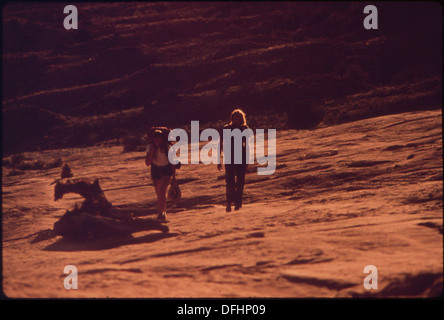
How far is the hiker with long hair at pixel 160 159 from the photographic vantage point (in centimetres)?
780

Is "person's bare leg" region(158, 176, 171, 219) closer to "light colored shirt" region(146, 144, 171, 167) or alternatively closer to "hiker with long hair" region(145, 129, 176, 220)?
"hiker with long hair" region(145, 129, 176, 220)

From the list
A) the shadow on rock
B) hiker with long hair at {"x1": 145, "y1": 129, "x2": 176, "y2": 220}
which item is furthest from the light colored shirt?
the shadow on rock

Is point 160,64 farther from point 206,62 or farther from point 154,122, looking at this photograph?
point 154,122

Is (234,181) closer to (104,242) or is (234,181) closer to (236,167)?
(236,167)

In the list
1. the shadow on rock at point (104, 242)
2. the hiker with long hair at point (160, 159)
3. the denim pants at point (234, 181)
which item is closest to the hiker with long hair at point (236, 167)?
the denim pants at point (234, 181)

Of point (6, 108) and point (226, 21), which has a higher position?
point (226, 21)

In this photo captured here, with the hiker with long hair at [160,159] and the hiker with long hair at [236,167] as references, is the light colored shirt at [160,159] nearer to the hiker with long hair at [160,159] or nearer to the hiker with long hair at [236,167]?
the hiker with long hair at [160,159]

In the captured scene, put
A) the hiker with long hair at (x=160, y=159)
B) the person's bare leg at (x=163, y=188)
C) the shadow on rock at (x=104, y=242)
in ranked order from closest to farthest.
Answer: the shadow on rock at (x=104, y=242)
the hiker with long hair at (x=160, y=159)
the person's bare leg at (x=163, y=188)

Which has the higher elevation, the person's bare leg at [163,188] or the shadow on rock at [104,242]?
the person's bare leg at [163,188]

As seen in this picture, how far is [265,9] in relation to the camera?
34750mm

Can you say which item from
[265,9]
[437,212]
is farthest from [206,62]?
[437,212]

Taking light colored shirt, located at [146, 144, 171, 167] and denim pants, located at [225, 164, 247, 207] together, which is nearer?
light colored shirt, located at [146, 144, 171, 167]

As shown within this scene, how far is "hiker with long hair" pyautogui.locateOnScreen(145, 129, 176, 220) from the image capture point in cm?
780

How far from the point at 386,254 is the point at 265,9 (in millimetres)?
31372
